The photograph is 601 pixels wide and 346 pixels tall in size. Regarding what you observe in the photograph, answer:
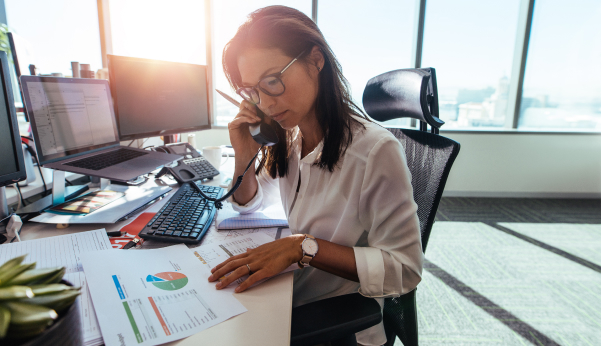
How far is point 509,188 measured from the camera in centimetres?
343

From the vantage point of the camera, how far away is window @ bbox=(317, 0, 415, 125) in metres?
3.28

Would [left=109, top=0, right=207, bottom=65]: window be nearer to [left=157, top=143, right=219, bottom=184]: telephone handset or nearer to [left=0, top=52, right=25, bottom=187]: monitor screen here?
[left=157, top=143, right=219, bottom=184]: telephone handset

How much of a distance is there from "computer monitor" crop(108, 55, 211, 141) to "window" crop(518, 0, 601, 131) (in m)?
3.33

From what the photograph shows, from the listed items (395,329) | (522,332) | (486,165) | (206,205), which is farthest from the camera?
(486,165)

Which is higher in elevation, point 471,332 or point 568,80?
point 568,80

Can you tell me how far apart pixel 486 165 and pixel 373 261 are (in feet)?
10.7

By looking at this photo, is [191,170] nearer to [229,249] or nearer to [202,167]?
[202,167]

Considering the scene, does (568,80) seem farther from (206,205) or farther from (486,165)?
(206,205)

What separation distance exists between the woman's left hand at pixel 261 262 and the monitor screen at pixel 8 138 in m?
0.60

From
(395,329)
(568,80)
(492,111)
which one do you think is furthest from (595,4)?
(395,329)

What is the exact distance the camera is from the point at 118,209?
980 mm

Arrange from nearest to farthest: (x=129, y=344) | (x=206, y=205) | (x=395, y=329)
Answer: (x=129, y=344) → (x=395, y=329) → (x=206, y=205)

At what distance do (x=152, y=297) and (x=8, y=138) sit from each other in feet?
2.00

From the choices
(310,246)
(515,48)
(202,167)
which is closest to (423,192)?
(310,246)
